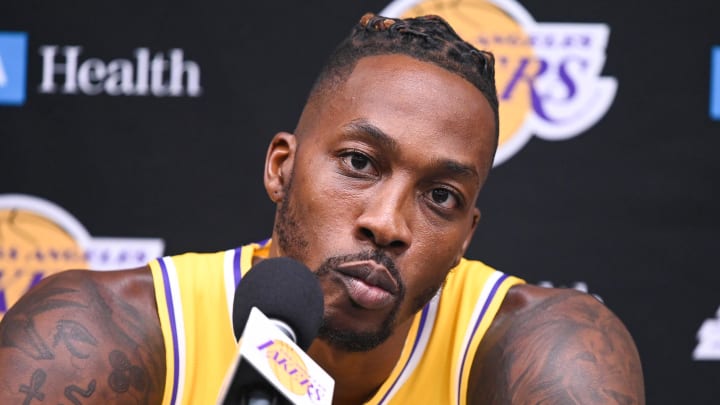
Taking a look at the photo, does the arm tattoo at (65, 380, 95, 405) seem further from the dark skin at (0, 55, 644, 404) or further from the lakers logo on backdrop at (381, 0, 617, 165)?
the lakers logo on backdrop at (381, 0, 617, 165)

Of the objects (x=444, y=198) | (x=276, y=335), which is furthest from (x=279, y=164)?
(x=276, y=335)

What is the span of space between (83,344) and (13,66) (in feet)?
3.48

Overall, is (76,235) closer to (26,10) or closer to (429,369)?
(26,10)

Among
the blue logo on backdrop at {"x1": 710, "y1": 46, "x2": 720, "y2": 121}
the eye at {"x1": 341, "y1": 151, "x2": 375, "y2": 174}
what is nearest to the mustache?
the eye at {"x1": 341, "y1": 151, "x2": 375, "y2": 174}

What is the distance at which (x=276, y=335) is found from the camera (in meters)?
0.86

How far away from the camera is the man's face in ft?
4.51

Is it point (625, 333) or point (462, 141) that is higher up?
point (462, 141)

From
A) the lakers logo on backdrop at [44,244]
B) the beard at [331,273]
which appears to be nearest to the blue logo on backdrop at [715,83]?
the beard at [331,273]

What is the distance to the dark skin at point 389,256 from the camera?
1.40m

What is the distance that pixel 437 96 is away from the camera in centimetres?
149

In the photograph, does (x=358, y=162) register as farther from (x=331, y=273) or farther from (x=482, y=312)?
(x=482, y=312)

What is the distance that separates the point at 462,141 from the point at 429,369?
1.41 ft

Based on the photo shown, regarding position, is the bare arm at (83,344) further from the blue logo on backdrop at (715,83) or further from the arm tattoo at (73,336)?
the blue logo on backdrop at (715,83)

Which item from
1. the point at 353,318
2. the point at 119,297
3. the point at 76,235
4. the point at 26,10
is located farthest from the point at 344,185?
the point at 26,10
